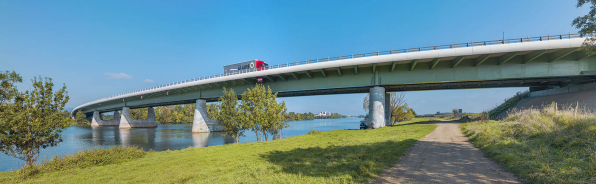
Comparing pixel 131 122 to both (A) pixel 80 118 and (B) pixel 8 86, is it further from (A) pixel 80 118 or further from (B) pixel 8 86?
(B) pixel 8 86

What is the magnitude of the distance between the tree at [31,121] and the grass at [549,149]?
20.3m

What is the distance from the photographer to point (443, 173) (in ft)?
23.3

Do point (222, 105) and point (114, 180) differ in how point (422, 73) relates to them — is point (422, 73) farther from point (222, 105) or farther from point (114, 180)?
point (114, 180)

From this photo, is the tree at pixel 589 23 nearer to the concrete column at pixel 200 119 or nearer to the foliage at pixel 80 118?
the concrete column at pixel 200 119

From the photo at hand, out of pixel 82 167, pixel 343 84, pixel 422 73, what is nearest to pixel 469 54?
pixel 422 73

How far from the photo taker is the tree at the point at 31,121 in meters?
10.8

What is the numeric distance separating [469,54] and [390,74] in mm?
8820

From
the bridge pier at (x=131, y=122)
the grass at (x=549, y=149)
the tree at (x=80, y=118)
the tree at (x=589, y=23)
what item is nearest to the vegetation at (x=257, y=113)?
the grass at (x=549, y=149)

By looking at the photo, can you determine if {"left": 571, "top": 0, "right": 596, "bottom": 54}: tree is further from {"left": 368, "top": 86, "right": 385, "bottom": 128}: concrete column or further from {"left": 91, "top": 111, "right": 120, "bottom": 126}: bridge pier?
{"left": 91, "top": 111, "right": 120, "bottom": 126}: bridge pier

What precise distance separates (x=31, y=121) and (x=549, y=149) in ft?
76.6

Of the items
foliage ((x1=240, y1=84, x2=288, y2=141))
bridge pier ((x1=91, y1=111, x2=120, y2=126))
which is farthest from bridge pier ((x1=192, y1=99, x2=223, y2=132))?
bridge pier ((x1=91, y1=111, x2=120, y2=126))

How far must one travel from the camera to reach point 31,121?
1140 cm

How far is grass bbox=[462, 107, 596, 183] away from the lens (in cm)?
585

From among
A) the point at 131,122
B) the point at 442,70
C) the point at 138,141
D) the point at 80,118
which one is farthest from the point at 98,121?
the point at 442,70
